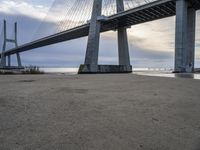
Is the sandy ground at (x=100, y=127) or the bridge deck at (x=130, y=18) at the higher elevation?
the bridge deck at (x=130, y=18)

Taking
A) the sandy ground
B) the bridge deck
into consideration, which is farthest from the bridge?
the sandy ground

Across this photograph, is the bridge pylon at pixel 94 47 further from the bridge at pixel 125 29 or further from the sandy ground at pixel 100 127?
the sandy ground at pixel 100 127

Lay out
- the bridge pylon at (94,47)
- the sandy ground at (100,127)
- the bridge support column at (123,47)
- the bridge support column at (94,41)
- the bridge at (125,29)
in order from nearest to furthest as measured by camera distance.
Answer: the sandy ground at (100,127)
the bridge at (125,29)
the bridge pylon at (94,47)
the bridge support column at (94,41)
the bridge support column at (123,47)

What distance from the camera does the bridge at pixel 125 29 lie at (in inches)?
860

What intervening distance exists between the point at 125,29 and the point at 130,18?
368cm

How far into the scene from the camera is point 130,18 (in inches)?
1176

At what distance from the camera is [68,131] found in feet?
9.40

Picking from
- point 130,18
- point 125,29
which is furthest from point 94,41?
point 125,29

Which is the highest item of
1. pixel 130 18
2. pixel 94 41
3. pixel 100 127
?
pixel 130 18

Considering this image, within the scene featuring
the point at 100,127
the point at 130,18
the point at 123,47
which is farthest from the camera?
the point at 123,47

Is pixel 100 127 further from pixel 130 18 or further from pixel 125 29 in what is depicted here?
pixel 125 29

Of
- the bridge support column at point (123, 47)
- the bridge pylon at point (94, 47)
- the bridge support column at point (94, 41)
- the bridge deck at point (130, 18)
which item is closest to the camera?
the bridge deck at point (130, 18)

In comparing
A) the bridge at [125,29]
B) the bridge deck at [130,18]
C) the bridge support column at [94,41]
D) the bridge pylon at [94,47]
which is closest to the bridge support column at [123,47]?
the bridge at [125,29]

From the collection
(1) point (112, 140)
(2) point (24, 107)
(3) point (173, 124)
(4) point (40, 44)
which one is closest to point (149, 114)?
(3) point (173, 124)
